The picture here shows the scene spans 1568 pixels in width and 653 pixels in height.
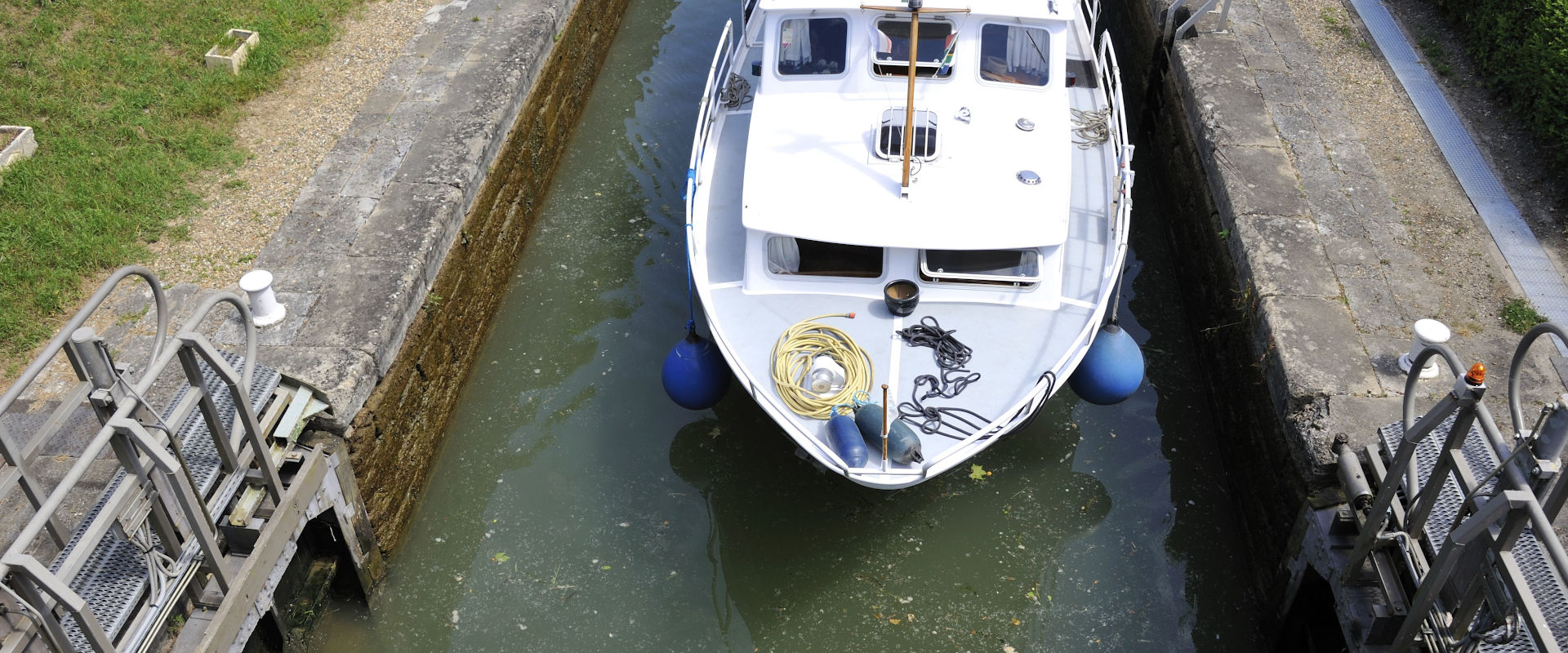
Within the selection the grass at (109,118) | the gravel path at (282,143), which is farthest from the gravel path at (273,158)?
the grass at (109,118)

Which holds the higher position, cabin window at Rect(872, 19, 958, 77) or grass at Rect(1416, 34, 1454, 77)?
cabin window at Rect(872, 19, 958, 77)

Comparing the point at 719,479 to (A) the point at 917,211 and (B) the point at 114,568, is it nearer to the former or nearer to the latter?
(A) the point at 917,211

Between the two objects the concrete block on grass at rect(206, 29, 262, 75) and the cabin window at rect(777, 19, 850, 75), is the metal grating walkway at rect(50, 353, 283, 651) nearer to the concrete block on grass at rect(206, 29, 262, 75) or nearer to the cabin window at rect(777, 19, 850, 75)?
the cabin window at rect(777, 19, 850, 75)

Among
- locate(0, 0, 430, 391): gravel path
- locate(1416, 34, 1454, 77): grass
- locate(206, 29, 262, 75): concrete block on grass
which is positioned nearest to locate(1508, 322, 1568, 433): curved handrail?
locate(1416, 34, 1454, 77): grass

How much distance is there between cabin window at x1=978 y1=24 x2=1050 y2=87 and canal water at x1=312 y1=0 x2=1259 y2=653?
2.17 metres

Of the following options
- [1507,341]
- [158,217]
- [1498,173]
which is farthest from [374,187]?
[1498,173]

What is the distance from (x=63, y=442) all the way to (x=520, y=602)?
2715 mm

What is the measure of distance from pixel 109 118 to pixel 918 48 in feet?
21.2

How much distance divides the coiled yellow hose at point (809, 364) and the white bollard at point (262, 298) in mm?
3251

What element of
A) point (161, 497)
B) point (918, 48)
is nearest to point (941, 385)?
point (918, 48)

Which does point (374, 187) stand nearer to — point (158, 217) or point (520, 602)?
point (158, 217)

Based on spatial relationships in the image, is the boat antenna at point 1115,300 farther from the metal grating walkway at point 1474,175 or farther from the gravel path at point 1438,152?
the metal grating walkway at point 1474,175

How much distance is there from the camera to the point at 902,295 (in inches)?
277

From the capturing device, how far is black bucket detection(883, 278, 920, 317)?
6.92 meters
